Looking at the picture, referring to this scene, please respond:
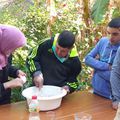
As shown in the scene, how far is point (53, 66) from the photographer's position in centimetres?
284

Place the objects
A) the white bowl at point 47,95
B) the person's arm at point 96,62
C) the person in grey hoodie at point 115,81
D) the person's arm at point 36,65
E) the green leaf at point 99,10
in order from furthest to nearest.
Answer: the green leaf at point 99,10 → the person's arm at point 96,62 → the person's arm at point 36,65 → the person in grey hoodie at point 115,81 → the white bowl at point 47,95

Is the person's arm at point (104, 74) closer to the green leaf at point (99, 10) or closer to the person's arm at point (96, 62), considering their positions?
the person's arm at point (96, 62)

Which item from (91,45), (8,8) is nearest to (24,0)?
(8,8)

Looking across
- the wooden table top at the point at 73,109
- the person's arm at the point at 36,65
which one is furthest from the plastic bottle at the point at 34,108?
the person's arm at the point at 36,65

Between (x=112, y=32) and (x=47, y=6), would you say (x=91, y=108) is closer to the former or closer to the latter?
(x=112, y=32)

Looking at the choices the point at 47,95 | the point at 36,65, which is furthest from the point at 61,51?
the point at 47,95

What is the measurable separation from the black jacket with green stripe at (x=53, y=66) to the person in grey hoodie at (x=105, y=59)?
176 mm

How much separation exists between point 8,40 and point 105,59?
2.88 ft

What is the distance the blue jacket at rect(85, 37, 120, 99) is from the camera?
9.30 feet

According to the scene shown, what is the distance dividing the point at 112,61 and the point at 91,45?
2208 mm

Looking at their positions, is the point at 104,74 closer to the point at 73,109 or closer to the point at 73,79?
the point at 73,79

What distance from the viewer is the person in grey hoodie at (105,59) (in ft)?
9.17

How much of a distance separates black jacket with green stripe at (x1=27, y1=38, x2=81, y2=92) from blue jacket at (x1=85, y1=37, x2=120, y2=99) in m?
0.16

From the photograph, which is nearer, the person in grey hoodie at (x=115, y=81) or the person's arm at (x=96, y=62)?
the person in grey hoodie at (x=115, y=81)
